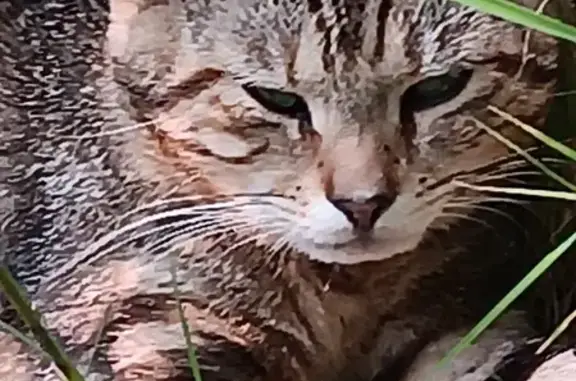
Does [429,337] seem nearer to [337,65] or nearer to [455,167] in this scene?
[455,167]

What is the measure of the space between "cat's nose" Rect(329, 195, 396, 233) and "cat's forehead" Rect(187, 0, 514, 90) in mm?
89

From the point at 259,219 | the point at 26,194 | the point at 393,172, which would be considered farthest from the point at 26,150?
the point at 393,172

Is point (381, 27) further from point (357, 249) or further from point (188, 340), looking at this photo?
point (188, 340)

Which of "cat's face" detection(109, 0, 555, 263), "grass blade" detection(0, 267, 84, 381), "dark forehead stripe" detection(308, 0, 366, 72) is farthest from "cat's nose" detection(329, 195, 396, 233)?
"grass blade" detection(0, 267, 84, 381)

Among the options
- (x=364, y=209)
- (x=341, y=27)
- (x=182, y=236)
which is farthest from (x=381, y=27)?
(x=182, y=236)

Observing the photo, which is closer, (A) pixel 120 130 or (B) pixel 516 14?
(B) pixel 516 14

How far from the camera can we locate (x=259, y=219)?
3.10 feet

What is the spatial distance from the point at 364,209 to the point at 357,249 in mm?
57

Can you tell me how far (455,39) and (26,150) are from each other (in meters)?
0.41

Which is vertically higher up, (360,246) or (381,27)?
(381,27)

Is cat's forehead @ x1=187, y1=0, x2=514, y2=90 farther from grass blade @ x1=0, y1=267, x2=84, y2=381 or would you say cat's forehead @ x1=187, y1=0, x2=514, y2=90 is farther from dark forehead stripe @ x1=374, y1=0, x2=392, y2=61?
grass blade @ x1=0, y1=267, x2=84, y2=381

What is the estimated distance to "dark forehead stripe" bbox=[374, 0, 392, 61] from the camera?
0.89m

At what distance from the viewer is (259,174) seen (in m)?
0.93

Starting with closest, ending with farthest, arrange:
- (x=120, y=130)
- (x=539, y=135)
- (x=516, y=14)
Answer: (x=516, y=14)
(x=539, y=135)
(x=120, y=130)
